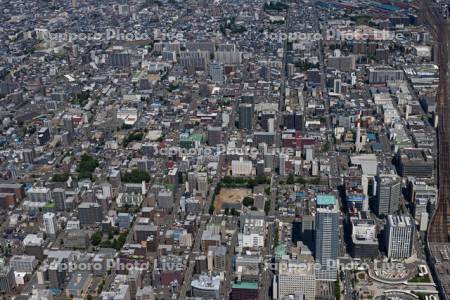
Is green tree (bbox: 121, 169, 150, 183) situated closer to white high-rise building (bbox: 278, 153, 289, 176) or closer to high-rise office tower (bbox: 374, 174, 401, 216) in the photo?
white high-rise building (bbox: 278, 153, 289, 176)

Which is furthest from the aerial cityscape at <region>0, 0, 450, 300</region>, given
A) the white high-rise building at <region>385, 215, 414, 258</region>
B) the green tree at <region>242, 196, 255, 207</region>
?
the green tree at <region>242, 196, 255, 207</region>

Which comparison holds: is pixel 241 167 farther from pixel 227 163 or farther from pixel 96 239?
pixel 96 239

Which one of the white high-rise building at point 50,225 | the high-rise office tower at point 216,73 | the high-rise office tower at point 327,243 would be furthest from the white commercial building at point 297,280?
the high-rise office tower at point 216,73

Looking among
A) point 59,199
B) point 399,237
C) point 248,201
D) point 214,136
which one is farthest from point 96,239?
point 399,237

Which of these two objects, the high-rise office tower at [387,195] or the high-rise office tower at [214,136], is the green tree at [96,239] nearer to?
the high-rise office tower at [214,136]

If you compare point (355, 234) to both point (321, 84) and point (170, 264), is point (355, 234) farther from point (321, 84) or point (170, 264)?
point (321, 84)

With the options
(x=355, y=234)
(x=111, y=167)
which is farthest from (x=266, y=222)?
(x=111, y=167)
